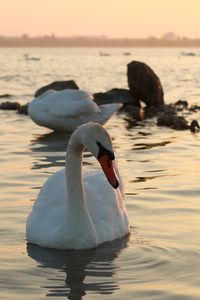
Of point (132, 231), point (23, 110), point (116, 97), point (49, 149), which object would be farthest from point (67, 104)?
point (132, 231)

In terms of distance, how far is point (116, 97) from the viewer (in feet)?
77.7

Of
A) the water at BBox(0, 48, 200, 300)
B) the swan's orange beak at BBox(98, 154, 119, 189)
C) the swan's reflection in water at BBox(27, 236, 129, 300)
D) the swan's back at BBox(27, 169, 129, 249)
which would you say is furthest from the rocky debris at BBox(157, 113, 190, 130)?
the swan's orange beak at BBox(98, 154, 119, 189)

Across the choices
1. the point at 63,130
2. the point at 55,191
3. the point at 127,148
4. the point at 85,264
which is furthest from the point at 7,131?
the point at 85,264

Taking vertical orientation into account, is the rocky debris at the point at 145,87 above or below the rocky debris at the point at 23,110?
above

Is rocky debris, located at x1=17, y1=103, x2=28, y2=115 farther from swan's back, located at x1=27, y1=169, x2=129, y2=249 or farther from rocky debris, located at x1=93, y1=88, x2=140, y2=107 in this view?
swan's back, located at x1=27, y1=169, x2=129, y2=249

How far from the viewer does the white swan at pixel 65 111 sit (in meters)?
17.2

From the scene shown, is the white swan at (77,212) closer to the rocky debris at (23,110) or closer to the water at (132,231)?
the water at (132,231)

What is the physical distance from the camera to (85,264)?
8094mm

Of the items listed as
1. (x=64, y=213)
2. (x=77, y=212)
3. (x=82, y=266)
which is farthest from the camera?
(x=64, y=213)

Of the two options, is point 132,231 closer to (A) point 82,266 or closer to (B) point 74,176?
(B) point 74,176

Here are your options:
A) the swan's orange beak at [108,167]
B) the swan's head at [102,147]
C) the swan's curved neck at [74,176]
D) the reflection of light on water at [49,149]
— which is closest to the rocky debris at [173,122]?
the reflection of light on water at [49,149]

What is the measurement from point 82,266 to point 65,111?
9348mm

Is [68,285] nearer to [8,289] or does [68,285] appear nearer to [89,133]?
[8,289]

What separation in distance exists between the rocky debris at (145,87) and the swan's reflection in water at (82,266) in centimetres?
1486
